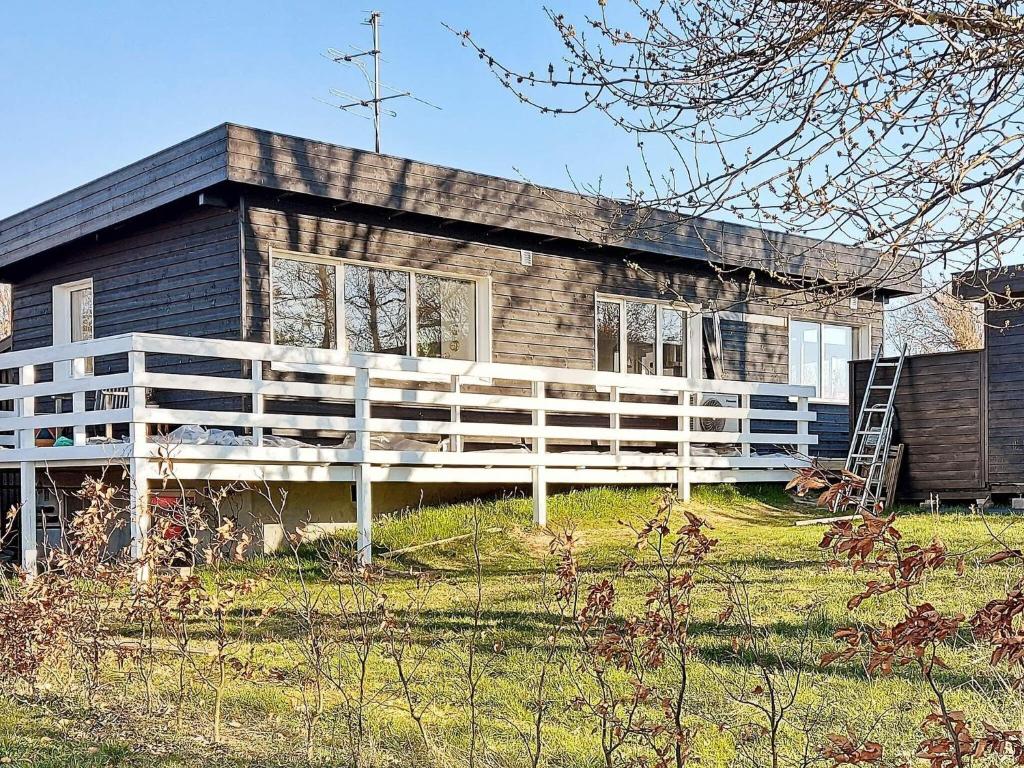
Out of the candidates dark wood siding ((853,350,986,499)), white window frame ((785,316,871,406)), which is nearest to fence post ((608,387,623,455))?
dark wood siding ((853,350,986,499))

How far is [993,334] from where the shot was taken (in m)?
14.0

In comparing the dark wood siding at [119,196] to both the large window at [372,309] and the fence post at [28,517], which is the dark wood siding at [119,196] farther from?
the fence post at [28,517]

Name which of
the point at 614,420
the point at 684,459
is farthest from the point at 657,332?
the point at 614,420

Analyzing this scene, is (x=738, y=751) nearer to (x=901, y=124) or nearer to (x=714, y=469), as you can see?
(x=901, y=124)

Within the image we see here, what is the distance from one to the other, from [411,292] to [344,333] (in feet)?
3.51

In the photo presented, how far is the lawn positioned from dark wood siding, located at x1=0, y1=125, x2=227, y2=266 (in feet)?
13.8

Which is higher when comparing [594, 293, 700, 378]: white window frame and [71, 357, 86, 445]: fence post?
[594, 293, 700, 378]: white window frame

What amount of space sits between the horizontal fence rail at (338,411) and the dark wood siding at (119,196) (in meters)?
1.54

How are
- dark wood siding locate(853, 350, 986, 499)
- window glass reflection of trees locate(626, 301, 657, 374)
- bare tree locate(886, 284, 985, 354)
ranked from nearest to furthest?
dark wood siding locate(853, 350, 986, 499), window glass reflection of trees locate(626, 301, 657, 374), bare tree locate(886, 284, 985, 354)

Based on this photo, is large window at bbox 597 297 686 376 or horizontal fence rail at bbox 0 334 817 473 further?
large window at bbox 597 297 686 376

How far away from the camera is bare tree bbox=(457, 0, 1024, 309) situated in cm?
413

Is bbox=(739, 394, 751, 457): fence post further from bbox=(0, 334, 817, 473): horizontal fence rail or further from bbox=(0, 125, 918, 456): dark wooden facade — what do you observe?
bbox=(0, 125, 918, 456): dark wooden facade

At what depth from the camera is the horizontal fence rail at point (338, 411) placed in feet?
29.6

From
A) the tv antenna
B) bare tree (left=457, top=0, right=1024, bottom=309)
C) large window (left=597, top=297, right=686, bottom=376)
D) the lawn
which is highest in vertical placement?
the tv antenna
